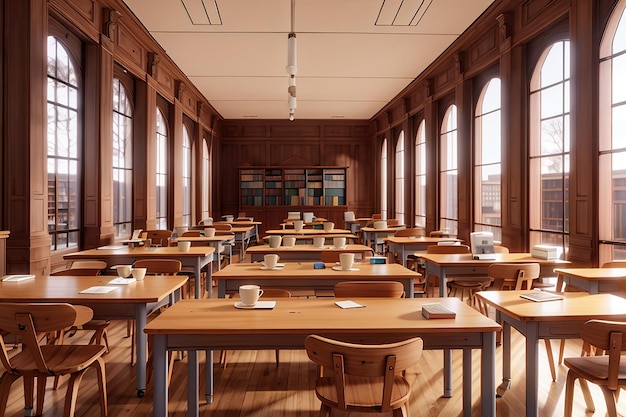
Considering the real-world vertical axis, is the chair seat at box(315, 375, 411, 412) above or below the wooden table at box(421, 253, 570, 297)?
below

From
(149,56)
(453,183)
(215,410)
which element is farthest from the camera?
(453,183)

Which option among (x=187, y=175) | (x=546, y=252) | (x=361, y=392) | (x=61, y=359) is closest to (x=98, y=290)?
(x=61, y=359)

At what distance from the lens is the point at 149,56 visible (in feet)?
25.5

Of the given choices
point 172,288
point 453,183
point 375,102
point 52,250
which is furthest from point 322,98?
point 172,288

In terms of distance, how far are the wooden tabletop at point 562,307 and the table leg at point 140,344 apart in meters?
2.01

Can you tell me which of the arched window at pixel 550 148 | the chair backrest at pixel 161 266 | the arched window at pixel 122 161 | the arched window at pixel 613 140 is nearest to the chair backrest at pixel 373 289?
the chair backrest at pixel 161 266

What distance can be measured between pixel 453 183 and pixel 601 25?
14.5 ft

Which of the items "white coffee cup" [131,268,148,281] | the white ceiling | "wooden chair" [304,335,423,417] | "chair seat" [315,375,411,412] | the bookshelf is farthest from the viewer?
the bookshelf

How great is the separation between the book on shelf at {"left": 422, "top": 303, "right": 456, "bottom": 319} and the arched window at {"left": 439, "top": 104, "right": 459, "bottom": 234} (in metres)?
6.22

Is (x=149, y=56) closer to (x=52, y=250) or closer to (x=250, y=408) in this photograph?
(x=52, y=250)

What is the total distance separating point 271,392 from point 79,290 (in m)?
1.39

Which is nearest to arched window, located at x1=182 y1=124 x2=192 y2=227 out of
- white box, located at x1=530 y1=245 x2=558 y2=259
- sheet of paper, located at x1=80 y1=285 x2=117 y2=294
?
sheet of paper, located at x1=80 y1=285 x2=117 y2=294

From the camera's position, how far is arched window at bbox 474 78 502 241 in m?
6.91

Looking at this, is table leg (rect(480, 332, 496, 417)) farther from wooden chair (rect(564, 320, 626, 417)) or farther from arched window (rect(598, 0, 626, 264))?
arched window (rect(598, 0, 626, 264))
